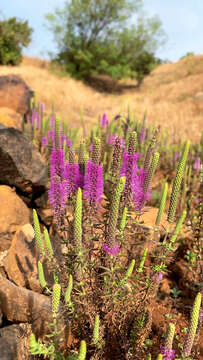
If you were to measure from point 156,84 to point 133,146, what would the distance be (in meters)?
24.0

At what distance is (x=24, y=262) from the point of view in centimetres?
250

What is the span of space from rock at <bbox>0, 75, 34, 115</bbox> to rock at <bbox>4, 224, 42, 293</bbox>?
4.74 m

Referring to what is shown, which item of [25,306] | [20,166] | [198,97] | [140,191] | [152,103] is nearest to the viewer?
[140,191]

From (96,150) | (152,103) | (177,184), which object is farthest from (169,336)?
(152,103)

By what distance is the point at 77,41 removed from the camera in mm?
22844

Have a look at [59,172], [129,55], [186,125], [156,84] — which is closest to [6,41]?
[129,55]

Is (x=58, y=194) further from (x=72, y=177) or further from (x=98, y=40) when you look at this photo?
(x=98, y=40)

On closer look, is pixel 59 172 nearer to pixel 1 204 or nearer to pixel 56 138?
pixel 56 138

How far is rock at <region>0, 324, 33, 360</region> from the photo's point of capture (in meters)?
1.73

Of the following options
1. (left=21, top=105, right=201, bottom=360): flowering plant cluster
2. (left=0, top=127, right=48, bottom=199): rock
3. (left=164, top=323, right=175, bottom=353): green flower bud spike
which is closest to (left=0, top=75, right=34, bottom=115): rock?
(left=0, top=127, right=48, bottom=199): rock

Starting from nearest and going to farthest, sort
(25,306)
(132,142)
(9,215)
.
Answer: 1. (132,142)
2. (25,306)
3. (9,215)

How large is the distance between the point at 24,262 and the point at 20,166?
1.21m

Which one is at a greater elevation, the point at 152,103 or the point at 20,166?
the point at 152,103

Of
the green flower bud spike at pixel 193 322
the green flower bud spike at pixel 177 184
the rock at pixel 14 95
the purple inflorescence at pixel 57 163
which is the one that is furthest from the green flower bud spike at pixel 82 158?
the rock at pixel 14 95
